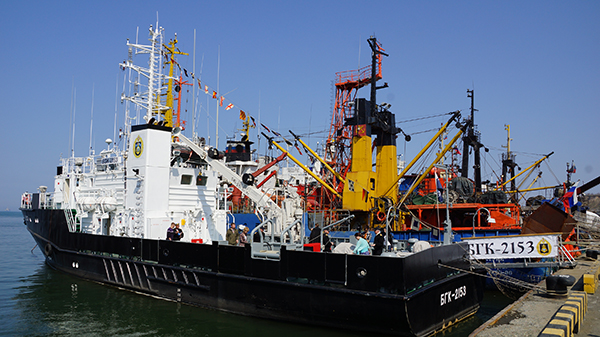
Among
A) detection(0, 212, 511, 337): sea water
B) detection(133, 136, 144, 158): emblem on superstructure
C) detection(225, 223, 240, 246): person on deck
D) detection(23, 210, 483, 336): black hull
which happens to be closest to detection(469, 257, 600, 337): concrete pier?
detection(23, 210, 483, 336): black hull

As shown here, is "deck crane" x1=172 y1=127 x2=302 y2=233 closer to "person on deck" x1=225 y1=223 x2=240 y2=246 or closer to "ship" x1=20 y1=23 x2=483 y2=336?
"ship" x1=20 y1=23 x2=483 y2=336

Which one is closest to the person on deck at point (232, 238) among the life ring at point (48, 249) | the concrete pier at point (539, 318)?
the concrete pier at point (539, 318)

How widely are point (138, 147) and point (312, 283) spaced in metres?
9.72

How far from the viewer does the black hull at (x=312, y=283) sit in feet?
31.8

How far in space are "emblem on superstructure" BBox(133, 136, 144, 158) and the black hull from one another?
134 inches

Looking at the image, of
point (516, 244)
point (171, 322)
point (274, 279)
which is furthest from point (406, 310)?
point (171, 322)

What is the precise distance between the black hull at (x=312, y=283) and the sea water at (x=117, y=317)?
0.33m

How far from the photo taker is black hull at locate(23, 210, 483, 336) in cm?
970

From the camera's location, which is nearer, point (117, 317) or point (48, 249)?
point (117, 317)

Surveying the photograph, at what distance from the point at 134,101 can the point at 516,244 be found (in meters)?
15.4

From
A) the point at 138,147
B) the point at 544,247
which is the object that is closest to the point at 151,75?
the point at 138,147

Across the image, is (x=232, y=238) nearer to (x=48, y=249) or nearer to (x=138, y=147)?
(x=138, y=147)

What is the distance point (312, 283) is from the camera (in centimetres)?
1081

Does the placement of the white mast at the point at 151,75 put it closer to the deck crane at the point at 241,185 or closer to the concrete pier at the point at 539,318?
the deck crane at the point at 241,185
